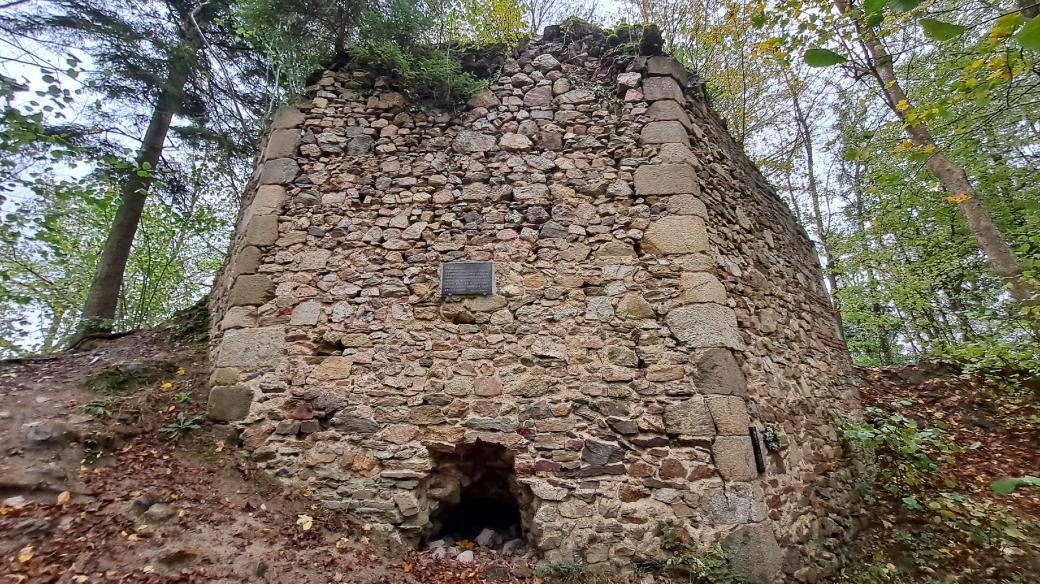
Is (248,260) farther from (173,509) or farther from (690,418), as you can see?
(690,418)

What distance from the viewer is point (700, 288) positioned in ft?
12.3

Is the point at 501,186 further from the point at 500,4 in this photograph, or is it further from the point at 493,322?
the point at 500,4

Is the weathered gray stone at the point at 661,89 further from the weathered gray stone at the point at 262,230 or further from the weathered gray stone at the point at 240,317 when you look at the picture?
the weathered gray stone at the point at 240,317

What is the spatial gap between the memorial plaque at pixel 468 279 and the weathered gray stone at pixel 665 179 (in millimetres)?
1463

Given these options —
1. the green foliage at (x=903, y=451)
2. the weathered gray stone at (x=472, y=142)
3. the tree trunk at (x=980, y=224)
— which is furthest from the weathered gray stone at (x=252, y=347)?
the tree trunk at (x=980, y=224)

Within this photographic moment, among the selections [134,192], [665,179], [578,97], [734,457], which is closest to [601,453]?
[734,457]

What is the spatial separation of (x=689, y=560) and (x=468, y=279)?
8.40 feet

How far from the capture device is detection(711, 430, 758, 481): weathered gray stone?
3359mm

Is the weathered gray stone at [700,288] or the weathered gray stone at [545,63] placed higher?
the weathered gray stone at [545,63]

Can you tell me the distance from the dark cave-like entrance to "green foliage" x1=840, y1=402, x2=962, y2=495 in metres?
3.43

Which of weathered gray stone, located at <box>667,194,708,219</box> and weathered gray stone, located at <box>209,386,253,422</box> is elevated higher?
weathered gray stone, located at <box>667,194,708,219</box>

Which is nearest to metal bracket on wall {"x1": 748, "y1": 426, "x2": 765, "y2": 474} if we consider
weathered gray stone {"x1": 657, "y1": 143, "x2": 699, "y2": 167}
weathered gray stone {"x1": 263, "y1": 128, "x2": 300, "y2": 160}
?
weathered gray stone {"x1": 657, "y1": 143, "x2": 699, "y2": 167}

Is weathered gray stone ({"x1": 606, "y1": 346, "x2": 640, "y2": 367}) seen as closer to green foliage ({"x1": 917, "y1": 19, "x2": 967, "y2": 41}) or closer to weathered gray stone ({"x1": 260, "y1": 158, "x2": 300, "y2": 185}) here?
green foliage ({"x1": 917, "y1": 19, "x2": 967, "y2": 41})

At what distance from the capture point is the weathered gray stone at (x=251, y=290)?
13.0ft
